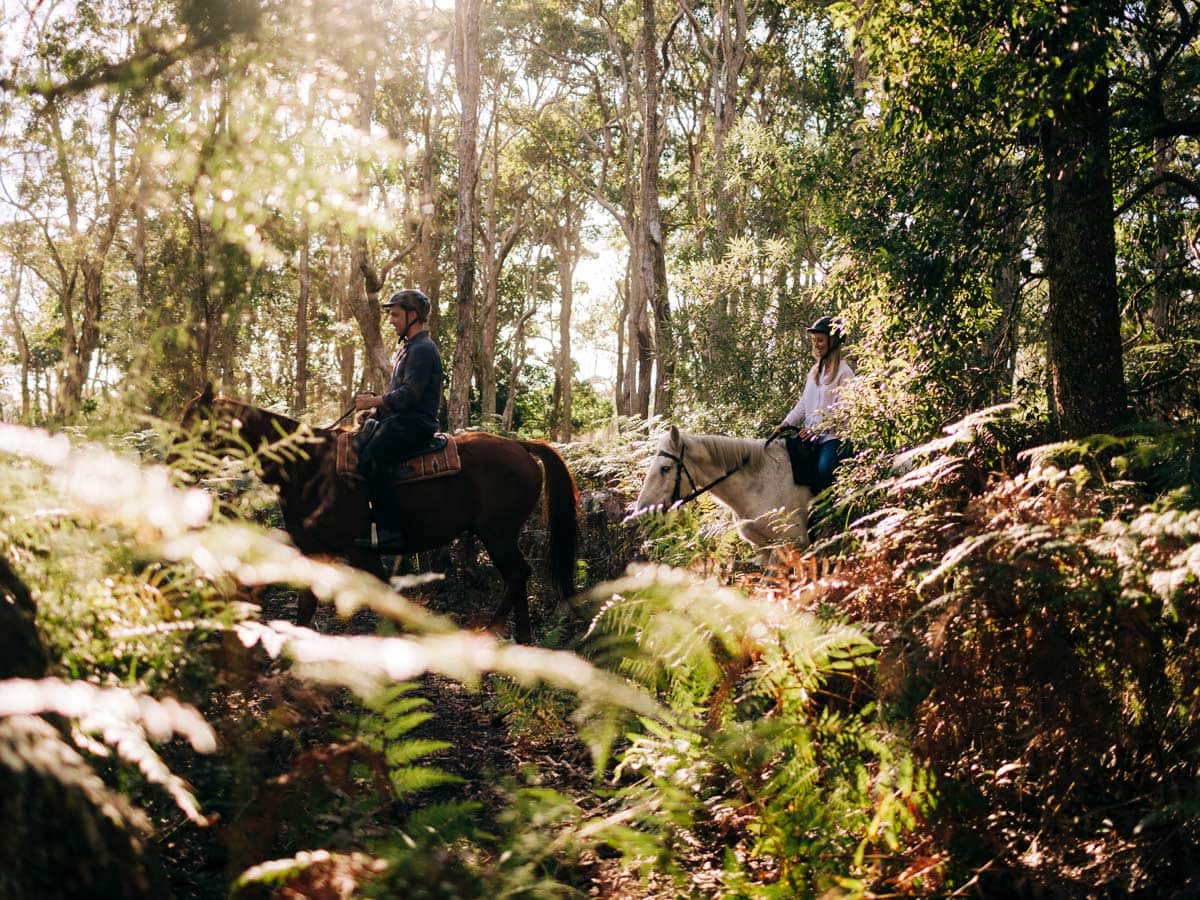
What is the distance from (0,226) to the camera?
2862 centimetres

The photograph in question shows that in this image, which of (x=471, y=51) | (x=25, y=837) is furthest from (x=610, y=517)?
(x=471, y=51)

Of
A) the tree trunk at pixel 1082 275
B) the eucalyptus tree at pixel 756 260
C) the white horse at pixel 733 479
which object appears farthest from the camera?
the eucalyptus tree at pixel 756 260

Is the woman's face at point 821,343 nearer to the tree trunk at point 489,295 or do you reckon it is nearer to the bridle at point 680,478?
the bridle at point 680,478

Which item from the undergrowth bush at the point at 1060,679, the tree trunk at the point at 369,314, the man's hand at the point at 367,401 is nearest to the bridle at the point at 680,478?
the man's hand at the point at 367,401

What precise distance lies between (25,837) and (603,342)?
58.8m

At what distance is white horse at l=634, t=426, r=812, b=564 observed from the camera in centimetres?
742

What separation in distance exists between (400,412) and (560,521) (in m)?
2.05

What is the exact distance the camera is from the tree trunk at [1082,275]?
5.43 meters

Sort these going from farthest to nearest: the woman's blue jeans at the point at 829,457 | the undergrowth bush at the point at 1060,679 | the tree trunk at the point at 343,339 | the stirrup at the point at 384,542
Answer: the tree trunk at the point at 343,339, the stirrup at the point at 384,542, the woman's blue jeans at the point at 829,457, the undergrowth bush at the point at 1060,679

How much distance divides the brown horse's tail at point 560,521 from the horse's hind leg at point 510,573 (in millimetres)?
362

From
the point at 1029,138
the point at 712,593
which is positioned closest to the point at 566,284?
the point at 1029,138

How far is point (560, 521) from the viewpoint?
909cm

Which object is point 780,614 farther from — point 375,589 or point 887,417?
point 887,417

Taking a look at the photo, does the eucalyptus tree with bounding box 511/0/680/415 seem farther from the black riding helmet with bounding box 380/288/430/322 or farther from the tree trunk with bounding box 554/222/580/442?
the black riding helmet with bounding box 380/288/430/322
